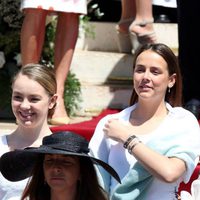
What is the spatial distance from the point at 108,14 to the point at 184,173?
3.41 m

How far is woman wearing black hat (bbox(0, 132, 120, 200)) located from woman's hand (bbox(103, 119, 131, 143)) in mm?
175

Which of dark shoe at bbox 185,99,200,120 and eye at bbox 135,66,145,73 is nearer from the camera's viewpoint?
eye at bbox 135,66,145,73

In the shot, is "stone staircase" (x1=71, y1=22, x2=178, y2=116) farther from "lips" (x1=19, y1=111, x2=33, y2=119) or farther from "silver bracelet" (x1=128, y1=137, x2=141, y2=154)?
"silver bracelet" (x1=128, y1=137, x2=141, y2=154)

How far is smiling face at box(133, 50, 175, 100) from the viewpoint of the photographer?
270 centimetres

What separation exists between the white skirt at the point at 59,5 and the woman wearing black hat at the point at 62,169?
1523mm

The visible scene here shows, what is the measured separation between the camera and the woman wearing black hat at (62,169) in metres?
2.37

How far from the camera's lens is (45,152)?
2.32m

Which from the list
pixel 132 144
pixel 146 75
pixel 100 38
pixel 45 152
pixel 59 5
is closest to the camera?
pixel 45 152

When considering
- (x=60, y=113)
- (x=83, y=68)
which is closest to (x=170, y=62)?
(x=60, y=113)

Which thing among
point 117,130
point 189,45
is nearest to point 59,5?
point 189,45

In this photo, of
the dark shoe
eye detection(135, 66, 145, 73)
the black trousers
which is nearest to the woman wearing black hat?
eye detection(135, 66, 145, 73)

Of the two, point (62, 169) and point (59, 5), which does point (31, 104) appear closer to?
point (62, 169)

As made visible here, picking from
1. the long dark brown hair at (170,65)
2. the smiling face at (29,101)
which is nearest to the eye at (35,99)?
the smiling face at (29,101)

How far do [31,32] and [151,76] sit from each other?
4.64ft
